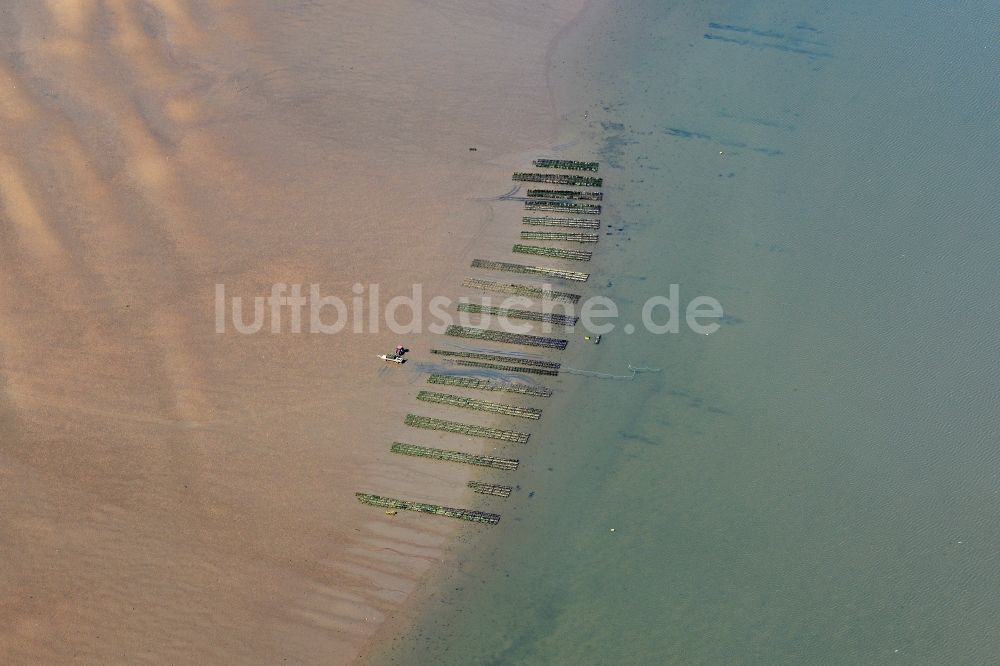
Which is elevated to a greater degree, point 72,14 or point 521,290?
point 72,14

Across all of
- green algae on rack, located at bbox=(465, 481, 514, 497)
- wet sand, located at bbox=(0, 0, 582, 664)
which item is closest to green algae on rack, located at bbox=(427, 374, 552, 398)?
wet sand, located at bbox=(0, 0, 582, 664)

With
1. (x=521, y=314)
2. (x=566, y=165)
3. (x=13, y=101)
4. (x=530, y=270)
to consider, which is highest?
(x=13, y=101)

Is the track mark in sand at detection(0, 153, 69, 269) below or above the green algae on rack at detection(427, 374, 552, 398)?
above

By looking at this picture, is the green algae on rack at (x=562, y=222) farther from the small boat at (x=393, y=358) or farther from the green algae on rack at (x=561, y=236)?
the small boat at (x=393, y=358)

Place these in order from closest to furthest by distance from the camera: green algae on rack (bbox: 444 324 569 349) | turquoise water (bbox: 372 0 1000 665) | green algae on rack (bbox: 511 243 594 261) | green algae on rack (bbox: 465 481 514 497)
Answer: turquoise water (bbox: 372 0 1000 665) → green algae on rack (bbox: 465 481 514 497) → green algae on rack (bbox: 444 324 569 349) → green algae on rack (bbox: 511 243 594 261)

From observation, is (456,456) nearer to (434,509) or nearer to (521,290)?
(434,509)

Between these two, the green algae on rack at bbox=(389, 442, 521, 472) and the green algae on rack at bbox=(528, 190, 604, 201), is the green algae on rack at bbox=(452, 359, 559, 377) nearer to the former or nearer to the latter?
the green algae on rack at bbox=(389, 442, 521, 472)

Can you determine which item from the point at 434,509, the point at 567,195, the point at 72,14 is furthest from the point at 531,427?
the point at 72,14
